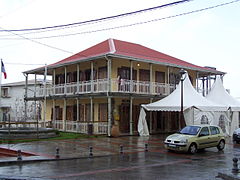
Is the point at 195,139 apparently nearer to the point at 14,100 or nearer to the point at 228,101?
the point at 228,101

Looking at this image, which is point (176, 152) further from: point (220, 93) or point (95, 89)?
point (220, 93)

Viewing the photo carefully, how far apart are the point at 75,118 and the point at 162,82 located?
918cm

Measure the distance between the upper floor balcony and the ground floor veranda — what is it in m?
0.82

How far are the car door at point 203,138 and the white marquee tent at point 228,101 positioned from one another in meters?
8.61

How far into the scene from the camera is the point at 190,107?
22.5m

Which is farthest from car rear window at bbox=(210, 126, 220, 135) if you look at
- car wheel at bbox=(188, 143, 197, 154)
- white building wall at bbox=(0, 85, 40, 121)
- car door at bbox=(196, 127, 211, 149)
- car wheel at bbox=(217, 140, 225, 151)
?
white building wall at bbox=(0, 85, 40, 121)

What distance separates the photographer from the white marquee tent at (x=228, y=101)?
1013 inches

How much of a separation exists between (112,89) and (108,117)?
7.28ft

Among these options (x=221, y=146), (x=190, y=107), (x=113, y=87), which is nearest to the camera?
(x=221, y=146)

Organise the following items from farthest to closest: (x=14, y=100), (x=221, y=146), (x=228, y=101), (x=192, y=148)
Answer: (x=14, y=100), (x=228, y=101), (x=221, y=146), (x=192, y=148)

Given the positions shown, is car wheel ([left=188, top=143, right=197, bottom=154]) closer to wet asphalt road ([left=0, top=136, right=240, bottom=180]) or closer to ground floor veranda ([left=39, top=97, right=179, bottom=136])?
wet asphalt road ([left=0, top=136, right=240, bottom=180])

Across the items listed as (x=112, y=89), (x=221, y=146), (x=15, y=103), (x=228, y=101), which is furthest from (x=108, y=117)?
(x=15, y=103)

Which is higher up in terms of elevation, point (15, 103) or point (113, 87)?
point (113, 87)

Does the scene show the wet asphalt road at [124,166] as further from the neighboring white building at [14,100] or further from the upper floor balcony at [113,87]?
the neighboring white building at [14,100]
